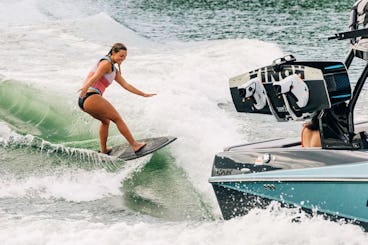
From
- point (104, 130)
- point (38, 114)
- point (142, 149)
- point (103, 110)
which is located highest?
point (103, 110)

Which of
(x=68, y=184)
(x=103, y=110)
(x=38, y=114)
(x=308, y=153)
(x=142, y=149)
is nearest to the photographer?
(x=308, y=153)

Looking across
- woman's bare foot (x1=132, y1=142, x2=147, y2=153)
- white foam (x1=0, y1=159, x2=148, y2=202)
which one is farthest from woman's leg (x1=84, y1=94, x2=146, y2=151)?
white foam (x1=0, y1=159, x2=148, y2=202)

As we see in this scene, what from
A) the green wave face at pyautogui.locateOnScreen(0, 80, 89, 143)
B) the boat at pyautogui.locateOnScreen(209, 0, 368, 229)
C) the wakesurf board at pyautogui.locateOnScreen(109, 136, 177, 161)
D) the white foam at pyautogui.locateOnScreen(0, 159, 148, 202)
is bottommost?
the green wave face at pyautogui.locateOnScreen(0, 80, 89, 143)

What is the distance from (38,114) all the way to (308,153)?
19.6 feet

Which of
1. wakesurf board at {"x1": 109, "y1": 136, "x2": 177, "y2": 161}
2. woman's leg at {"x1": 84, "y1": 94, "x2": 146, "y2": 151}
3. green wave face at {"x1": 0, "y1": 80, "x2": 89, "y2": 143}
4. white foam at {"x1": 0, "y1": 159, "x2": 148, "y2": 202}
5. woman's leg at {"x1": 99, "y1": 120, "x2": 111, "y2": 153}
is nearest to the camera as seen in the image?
white foam at {"x1": 0, "y1": 159, "x2": 148, "y2": 202}

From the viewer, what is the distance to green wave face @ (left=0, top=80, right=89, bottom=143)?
9.90 metres

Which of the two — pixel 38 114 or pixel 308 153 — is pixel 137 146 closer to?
pixel 308 153

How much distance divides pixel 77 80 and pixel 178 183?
5540mm

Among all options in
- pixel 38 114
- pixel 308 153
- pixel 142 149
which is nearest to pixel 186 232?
pixel 308 153

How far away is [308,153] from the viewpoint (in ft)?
18.0

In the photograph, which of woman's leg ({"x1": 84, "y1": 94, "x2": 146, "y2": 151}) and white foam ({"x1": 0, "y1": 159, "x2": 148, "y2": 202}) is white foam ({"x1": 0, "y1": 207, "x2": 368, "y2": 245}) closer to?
white foam ({"x1": 0, "y1": 159, "x2": 148, "y2": 202})

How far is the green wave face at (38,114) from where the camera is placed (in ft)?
32.5

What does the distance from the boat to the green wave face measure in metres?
4.18

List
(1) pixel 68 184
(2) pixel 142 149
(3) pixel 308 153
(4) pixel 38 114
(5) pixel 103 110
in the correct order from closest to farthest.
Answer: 1. (3) pixel 308 153
2. (1) pixel 68 184
3. (5) pixel 103 110
4. (2) pixel 142 149
5. (4) pixel 38 114
